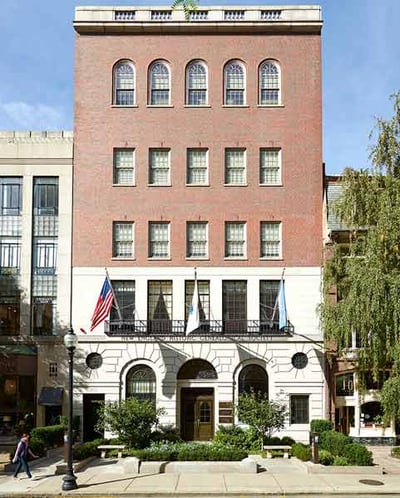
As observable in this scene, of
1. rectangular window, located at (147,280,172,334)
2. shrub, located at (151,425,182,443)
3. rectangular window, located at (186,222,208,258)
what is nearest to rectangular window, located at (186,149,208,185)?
rectangular window, located at (186,222,208,258)

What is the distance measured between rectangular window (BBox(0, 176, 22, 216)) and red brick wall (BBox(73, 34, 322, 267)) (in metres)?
3.36

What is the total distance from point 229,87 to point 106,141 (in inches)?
297

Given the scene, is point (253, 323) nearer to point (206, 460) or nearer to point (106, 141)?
point (206, 460)

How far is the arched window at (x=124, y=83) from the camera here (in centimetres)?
3734

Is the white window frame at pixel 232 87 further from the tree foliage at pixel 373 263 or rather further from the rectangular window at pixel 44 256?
the rectangular window at pixel 44 256

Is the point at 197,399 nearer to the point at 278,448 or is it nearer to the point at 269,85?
the point at 278,448

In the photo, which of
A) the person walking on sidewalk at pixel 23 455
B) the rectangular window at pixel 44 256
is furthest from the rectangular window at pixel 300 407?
the person walking on sidewalk at pixel 23 455

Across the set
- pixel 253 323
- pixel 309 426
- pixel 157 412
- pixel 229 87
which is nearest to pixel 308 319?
pixel 253 323

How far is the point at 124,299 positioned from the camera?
35.8m

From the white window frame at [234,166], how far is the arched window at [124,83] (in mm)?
6179

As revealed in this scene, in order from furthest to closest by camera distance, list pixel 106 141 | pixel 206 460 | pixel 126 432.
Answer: pixel 106 141 < pixel 126 432 < pixel 206 460

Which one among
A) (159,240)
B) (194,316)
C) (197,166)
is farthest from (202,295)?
(197,166)

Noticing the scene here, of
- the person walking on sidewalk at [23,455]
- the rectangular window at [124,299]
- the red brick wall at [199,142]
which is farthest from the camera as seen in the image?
the red brick wall at [199,142]

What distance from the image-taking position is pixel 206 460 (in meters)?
26.4
